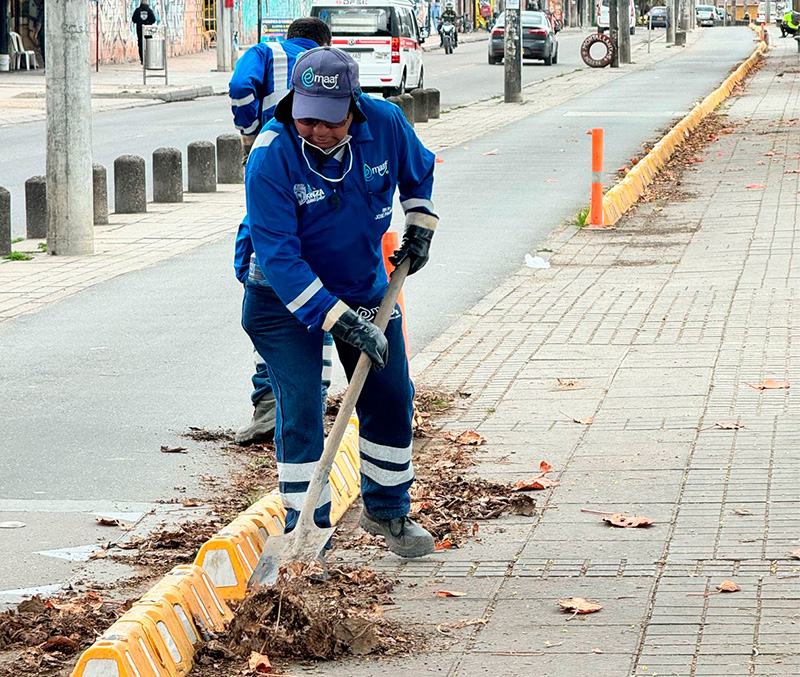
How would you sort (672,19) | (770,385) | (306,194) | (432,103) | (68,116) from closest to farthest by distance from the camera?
1. (306,194)
2. (770,385)
3. (68,116)
4. (432,103)
5. (672,19)

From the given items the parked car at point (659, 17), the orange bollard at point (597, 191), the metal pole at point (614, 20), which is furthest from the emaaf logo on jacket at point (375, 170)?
the parked car at point (659, 17)

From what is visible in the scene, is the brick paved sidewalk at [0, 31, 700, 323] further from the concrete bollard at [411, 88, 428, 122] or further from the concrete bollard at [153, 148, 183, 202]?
the concrete bollard at [411, 88, 428, 122]

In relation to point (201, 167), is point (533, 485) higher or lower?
lower

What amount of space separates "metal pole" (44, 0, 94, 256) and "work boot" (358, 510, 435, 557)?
316 inches

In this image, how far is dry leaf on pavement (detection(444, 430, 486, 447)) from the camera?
23.3 feet

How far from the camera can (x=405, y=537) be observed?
18.1 ft

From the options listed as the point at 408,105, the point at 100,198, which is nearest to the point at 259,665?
the point at 100,198

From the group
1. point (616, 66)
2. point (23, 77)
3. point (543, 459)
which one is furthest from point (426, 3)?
point (543, 459)

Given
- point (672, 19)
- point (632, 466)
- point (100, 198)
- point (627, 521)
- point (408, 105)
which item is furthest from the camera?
point (672, 19)

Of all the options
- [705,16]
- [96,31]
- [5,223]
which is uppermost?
[705,16]

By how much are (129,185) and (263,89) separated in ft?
28.7

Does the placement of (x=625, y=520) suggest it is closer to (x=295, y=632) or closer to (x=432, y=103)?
(x=295, y=632)

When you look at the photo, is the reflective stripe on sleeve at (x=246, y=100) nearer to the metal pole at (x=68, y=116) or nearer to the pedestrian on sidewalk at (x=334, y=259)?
the pedestrian on sidewalk at (x=334, y=259)

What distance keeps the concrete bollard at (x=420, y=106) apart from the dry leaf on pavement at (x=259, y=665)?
23.5 m
